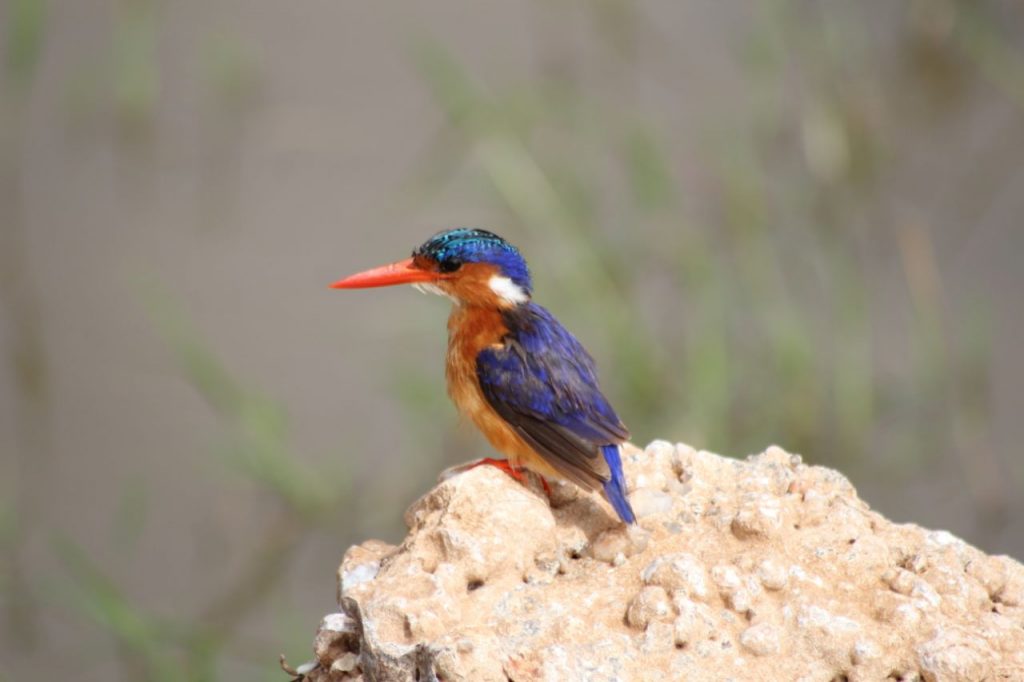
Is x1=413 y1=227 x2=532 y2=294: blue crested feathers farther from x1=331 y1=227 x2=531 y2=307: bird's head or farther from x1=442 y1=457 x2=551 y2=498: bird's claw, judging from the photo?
x1=442 y1=457 x2=551 y2=498: bird's claw

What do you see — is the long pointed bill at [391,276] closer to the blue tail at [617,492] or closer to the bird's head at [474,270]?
the bird's head at [474,270]

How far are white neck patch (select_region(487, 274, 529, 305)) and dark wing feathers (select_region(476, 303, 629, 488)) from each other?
31 mm

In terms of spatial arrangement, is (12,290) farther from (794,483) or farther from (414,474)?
(794,483)

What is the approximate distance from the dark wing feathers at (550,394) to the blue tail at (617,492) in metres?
0.02

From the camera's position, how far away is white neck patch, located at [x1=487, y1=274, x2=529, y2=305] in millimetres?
3627

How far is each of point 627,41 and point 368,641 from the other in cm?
515

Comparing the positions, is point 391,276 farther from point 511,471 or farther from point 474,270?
point 511,471

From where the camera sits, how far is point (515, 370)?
11.1 feet

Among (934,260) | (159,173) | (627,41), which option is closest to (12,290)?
(159,173)

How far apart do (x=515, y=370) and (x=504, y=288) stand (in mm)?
320

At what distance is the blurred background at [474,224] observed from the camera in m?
5.83

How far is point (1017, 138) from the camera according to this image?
740 centimetres

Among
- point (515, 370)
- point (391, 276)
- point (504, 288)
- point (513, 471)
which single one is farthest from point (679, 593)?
point (391, 276)

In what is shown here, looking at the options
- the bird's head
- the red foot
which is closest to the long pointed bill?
the bird's head
